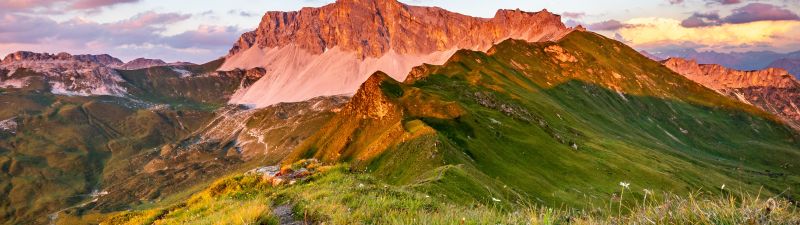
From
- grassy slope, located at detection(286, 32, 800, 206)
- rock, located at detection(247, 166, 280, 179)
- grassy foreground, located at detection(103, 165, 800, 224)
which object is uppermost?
grassy foreground, located at detection(103, 165, 800, 224)

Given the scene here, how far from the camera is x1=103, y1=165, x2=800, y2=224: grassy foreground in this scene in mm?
6109

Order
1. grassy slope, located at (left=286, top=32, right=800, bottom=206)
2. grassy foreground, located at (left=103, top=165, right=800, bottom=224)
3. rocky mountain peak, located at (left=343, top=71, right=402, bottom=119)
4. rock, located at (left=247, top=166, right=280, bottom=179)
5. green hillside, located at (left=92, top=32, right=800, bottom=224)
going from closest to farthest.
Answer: grassy foreground, located at (left=103, top=165, right=800, bottom=224)
green hillside, located at (left=92, top=32, right=800, bottom=224)
rock, located at (left=247, top=166, right=280, bottom=179)
grassy slope, located at (left=286, top=32, right=800, bottom=206)
rocky mountain peak, located at (left=343, top=71, right=402, bottom=119)

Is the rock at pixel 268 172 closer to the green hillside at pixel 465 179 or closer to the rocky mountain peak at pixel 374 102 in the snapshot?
the green hillside at pixel 465 179

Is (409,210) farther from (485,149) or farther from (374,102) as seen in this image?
(374,102)

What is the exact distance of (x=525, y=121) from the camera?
145 meters

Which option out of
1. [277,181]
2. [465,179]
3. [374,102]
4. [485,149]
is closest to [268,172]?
[277,181]

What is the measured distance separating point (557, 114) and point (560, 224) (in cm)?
18106

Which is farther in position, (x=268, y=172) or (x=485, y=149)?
(x=485, y=149)

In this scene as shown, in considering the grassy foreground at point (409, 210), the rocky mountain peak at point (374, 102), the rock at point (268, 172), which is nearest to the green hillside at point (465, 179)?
the grassy foreground at point (409, 210)

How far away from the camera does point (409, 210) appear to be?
11.0 metres

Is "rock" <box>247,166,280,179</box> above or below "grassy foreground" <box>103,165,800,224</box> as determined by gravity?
below

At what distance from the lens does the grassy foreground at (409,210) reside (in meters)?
6.11

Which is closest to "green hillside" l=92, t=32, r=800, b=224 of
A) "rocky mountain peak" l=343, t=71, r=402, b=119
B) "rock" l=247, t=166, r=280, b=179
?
"rock" l=247, t=166, r=280, b=179

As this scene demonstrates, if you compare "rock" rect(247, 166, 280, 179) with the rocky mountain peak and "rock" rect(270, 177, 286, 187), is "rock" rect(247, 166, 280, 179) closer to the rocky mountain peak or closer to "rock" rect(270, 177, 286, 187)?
"rock" rect(270, 177, 286, 187)
